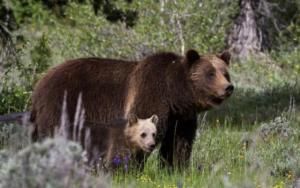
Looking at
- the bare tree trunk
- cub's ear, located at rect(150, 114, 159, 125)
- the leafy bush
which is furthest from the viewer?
the bare tree trunk

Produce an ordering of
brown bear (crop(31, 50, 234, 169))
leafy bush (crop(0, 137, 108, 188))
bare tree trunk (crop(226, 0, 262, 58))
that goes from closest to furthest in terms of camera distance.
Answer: leafy bush (crop(0, 137, 108, 188))
brown bear (crop(31, 50, 234, 169))
bare tree trunk (crop(226, 0, 262, 58))

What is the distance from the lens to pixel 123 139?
8.24m

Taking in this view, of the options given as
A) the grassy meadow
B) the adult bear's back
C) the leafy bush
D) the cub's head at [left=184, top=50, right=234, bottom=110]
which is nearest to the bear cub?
the grassy meadow

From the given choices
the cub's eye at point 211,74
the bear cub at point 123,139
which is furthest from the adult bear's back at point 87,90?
the cub's eye at point 211,74

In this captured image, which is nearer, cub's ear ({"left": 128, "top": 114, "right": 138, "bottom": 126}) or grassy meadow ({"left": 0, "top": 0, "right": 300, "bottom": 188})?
grassy meadow ({"left": 0, "top": 0, "right": 300, "bottom": 188})

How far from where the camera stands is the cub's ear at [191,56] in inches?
338

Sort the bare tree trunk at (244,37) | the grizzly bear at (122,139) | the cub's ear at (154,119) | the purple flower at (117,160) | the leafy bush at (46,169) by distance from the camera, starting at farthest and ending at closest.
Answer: the bare tree trunk at (244,37) → the cub's ear at (154,119) → the grizzly bear at (122,139) → the purple flower at (117,160) → the leafy bush at (46,169)

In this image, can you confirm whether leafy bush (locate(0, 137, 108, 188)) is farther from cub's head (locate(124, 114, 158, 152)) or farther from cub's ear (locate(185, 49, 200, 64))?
cub's ear (locate(185, 49, 200, 64))

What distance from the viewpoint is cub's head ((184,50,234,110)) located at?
8.55 m

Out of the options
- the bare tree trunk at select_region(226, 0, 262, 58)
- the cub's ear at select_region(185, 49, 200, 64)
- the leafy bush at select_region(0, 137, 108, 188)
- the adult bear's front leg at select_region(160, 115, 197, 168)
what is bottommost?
the bare tree trunk at select_region(226, 0, 262, 58)

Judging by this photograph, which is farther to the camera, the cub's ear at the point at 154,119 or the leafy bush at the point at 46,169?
the cub's ear at the point at 154,119

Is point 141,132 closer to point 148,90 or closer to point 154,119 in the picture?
point 154,119

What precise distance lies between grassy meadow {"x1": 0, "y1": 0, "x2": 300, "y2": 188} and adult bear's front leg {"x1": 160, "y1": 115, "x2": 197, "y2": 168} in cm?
14

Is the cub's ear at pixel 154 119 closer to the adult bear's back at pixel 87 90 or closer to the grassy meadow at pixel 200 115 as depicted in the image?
the grassy meadow at pixel 200 115
